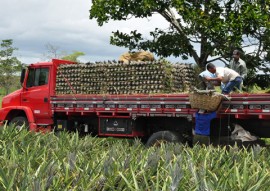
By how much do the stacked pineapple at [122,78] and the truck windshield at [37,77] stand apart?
436 millimetres

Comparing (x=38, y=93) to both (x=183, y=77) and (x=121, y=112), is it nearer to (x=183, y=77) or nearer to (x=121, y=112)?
(x=121, y=112)

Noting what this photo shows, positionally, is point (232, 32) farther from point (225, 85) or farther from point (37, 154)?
point (37, 154)

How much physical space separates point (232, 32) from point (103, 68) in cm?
537

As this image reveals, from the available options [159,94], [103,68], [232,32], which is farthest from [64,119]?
[232,32]

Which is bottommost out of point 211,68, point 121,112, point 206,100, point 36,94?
point 121,112

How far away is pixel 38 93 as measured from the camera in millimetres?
14102

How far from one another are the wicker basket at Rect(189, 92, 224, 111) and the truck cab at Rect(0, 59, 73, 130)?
5599 millimetres

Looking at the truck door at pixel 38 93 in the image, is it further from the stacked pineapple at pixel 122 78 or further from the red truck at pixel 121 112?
the stacked pineapple at pixel 122 78

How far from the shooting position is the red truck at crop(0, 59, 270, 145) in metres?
10.1

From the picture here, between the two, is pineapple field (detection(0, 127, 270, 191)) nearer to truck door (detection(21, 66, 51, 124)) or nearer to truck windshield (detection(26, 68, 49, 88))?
truck door (detection(21, 66, 51, 124))

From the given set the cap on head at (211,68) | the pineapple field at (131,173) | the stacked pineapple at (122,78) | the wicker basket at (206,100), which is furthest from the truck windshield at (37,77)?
the pineapple field at (131,173)

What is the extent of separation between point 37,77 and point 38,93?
55cm

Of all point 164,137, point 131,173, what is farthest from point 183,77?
point 131,173

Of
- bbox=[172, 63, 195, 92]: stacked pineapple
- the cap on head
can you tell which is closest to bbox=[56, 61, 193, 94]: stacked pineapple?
bbox=[172, 63, 195, 92]: stacked pineapple
